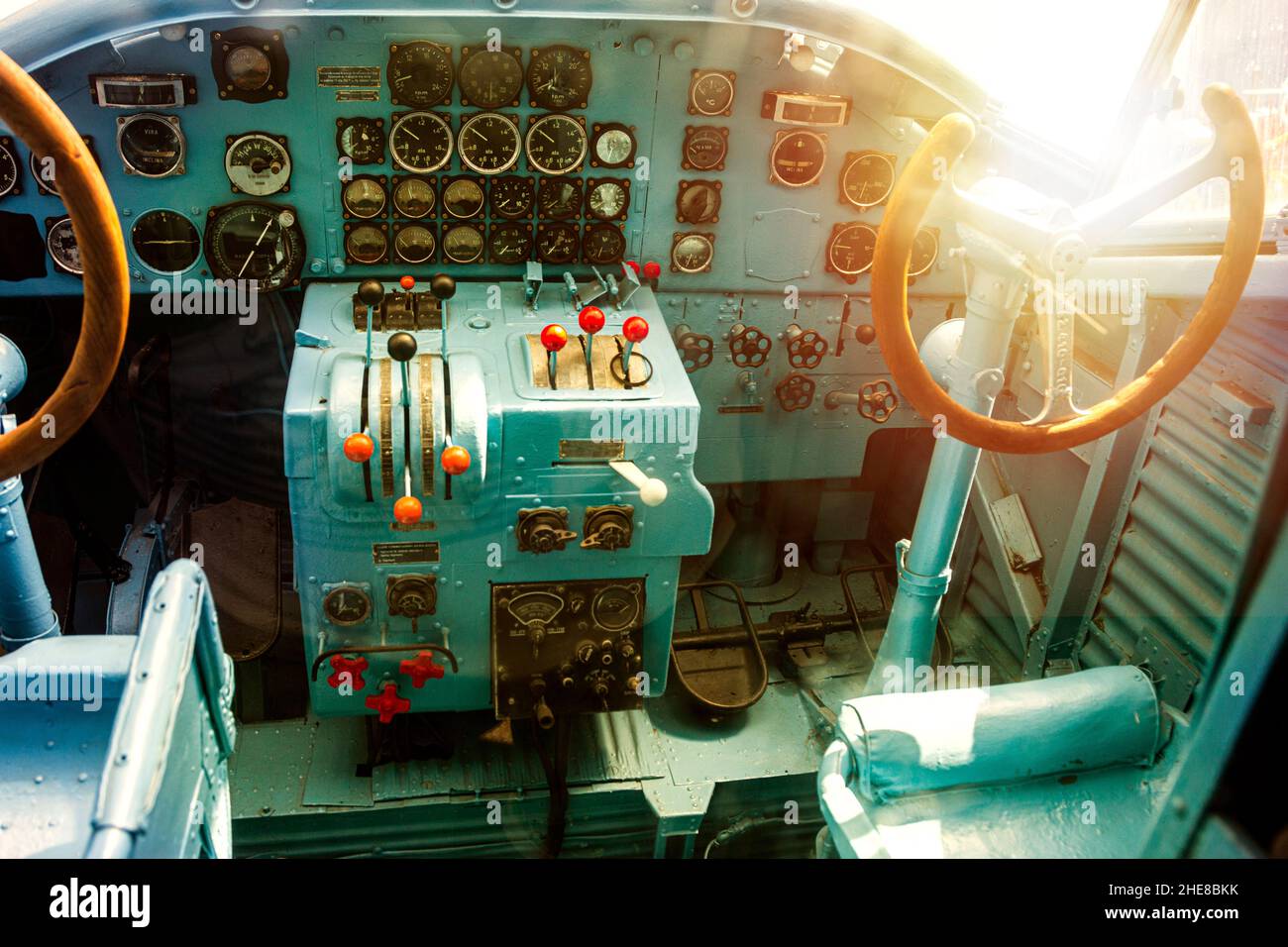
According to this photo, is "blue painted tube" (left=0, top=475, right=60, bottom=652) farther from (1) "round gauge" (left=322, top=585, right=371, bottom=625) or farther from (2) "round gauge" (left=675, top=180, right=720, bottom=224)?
(2) "round gauge" (left=675, top=180, right=720, bottom=224)

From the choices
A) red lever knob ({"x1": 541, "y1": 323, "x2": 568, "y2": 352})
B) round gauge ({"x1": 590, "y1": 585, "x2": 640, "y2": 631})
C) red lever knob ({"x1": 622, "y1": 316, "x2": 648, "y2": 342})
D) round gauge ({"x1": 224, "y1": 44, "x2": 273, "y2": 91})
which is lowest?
round gauge ({"x1": 590, "y1": 585, "x2": 640, "y2": 631})

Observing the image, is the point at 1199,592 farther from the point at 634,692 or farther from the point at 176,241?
the point at 176,241

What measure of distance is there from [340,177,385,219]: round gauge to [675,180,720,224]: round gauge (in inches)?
33.6

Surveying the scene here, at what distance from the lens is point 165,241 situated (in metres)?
2.84

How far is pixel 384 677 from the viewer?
104 inches

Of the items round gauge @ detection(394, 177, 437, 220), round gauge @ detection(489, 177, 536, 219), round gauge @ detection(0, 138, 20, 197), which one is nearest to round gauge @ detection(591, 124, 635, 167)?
round gauge @ detection(489, 177, 536, 219)

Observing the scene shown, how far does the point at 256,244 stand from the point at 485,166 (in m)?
0.68

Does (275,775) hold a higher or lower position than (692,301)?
lower

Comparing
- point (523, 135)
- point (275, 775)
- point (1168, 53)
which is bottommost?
point (275, 775)

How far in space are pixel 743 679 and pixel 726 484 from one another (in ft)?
2.58

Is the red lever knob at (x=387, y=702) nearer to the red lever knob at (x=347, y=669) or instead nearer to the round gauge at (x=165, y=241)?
the red lever knob at (x=347, y=669)

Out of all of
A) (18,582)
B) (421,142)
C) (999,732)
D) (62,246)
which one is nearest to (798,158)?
(421,142)

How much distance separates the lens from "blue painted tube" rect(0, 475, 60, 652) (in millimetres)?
2262
